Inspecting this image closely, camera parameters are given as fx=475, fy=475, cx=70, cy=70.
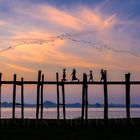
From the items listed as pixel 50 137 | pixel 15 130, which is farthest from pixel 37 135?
pixel 15 130

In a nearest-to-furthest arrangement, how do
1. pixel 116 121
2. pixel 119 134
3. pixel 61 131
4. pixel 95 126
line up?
pixel 119 134
pixel 61 131
pixel 95 126
pixel 116 121

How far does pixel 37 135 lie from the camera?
26.7 meters

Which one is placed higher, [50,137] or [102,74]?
[102,74]

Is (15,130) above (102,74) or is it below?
below

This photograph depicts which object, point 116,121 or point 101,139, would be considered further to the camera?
point 116,121

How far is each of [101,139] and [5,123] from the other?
441 inches

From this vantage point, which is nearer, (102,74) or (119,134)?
(119,134)

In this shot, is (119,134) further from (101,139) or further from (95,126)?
(95,126)

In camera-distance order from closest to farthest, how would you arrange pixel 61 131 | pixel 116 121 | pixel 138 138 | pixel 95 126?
pixel 138 138
pixel 61 131
pixel 95 126
pixel 116 121

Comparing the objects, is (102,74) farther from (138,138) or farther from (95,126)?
(138,138)

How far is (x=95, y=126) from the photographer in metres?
31.4

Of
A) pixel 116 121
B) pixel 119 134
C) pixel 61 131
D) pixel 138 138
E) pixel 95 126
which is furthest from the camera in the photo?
pixel 116 121

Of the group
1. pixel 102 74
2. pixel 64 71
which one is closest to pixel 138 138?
pixel 102 74

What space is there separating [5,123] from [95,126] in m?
6.98
